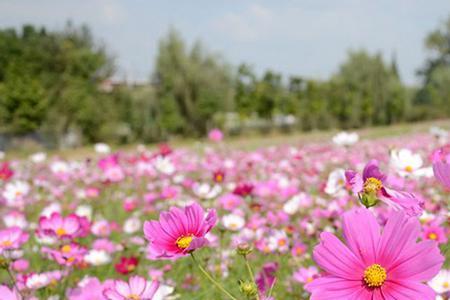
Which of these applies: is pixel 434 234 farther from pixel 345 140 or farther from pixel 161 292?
pixel 161 292

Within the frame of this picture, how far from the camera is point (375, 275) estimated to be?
0.60 metres

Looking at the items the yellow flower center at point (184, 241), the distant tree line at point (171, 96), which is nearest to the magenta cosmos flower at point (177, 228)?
the yellow flower center at point (184, 241)

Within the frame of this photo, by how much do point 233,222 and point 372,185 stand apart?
119 cm

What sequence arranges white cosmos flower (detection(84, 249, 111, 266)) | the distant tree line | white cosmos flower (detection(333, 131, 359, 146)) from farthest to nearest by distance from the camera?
the distant tree line < white cosmos flower (detection(333, 131, 359, 146)) < white cosmos flower (detection(84, 249, 111, 266))

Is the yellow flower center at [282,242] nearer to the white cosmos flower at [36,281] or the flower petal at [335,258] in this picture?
the white cosmos flower at [36,281]

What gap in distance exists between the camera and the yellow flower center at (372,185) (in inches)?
28.3

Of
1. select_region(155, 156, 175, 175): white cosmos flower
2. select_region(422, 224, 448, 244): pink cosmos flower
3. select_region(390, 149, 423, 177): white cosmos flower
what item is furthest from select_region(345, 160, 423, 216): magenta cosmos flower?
select_region(155, 156, 175, 175): white cosmos flower

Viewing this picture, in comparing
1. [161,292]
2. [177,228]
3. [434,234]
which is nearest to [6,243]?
[161,292]

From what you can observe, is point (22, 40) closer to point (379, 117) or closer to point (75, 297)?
point (379, 117)

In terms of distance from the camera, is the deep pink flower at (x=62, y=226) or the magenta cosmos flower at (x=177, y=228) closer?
the magenta cosmos flower at (x=177, y=228)

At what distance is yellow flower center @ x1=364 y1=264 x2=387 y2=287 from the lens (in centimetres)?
60

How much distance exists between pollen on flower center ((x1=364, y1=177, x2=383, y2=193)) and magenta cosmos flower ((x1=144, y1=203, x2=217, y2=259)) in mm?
230

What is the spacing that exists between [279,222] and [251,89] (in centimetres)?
2773

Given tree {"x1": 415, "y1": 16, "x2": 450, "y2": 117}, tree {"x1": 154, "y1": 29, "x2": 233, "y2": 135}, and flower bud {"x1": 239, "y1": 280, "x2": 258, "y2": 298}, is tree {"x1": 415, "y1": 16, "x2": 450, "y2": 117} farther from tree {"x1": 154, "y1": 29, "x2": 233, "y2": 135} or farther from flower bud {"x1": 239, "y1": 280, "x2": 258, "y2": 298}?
flower bud {"x1": 239, "y1": 280, "x2": 258, "y2": 298}
